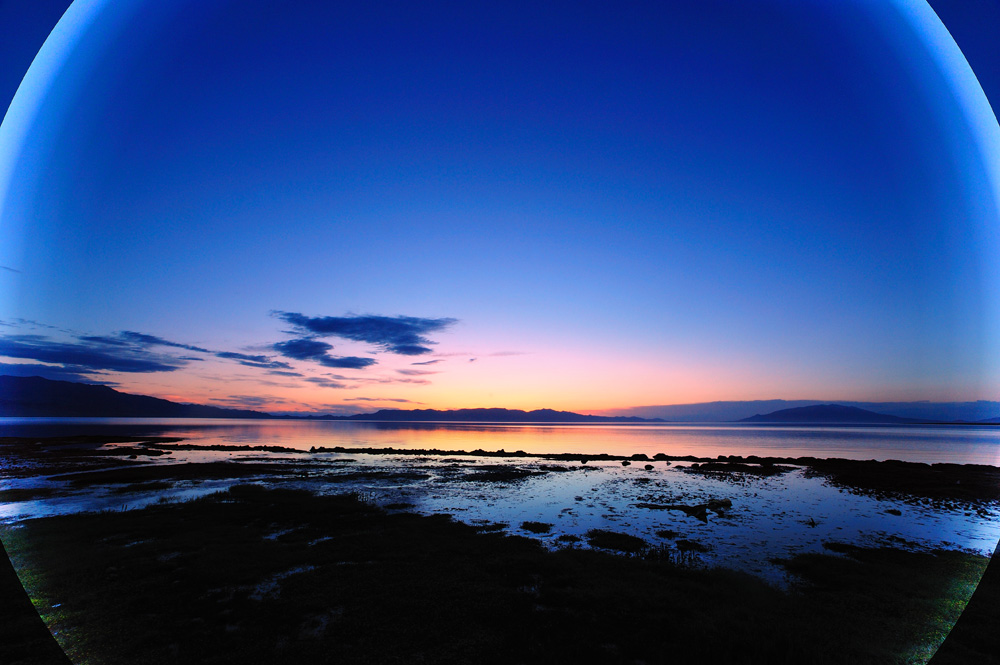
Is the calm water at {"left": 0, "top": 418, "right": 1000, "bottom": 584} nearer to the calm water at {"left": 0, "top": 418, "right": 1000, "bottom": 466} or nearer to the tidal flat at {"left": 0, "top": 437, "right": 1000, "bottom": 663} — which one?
the tidal flat at {"left": 0, "top": 437, "right": 1000, "bottom": 663}

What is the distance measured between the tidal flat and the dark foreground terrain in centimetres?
6

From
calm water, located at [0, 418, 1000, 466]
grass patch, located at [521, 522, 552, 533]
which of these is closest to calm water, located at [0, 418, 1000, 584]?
grass patch, located at [521, 522, 552, 533]

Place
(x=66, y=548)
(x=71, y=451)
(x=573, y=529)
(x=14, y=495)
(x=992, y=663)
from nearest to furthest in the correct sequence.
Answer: (x=992, y=663) < (x=66, y=548) < (x=573, y=529) < (x=14, y=495) < (x=71, y=451)

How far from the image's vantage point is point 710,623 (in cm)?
1024

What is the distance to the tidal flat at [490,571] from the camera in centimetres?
937

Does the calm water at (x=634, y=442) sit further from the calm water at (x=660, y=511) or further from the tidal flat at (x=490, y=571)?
the tidal flat at (x=490, y=571)

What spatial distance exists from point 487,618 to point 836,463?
57437 millimetres

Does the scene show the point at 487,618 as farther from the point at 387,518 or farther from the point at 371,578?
the point at 387,518

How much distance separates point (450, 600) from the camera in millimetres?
11477

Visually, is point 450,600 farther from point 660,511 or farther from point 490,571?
point 660,511

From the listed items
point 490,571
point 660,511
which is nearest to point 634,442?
point 660,511

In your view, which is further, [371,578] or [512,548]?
[512,548]

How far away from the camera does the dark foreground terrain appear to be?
359 inches

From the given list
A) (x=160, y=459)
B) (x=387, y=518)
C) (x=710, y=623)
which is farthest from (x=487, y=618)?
(x=160, y=459)
